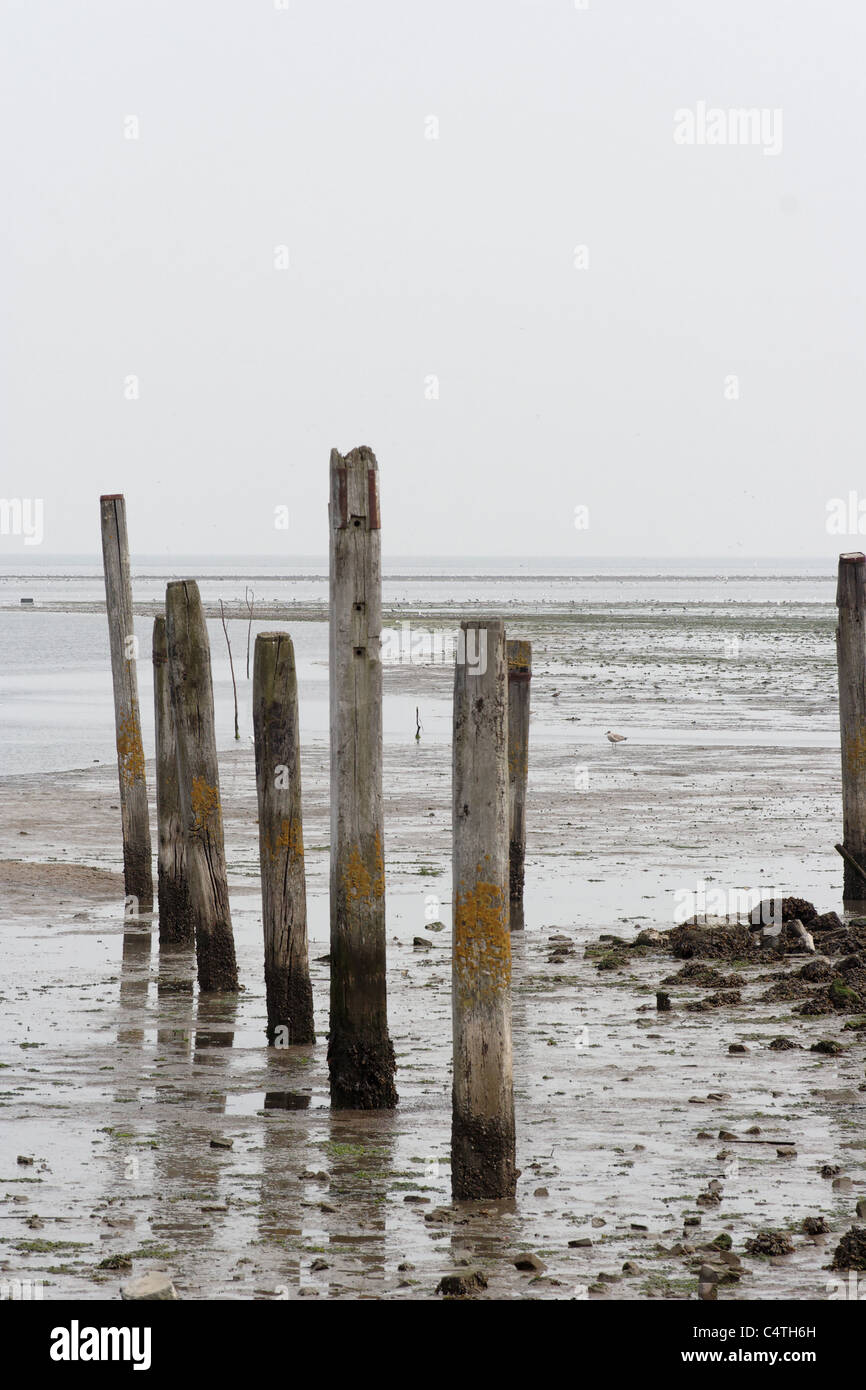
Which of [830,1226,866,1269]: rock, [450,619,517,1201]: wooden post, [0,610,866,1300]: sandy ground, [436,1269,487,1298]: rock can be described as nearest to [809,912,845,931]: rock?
[0,610,866,1300]: sandy ground

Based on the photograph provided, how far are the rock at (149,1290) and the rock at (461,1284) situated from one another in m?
0.93

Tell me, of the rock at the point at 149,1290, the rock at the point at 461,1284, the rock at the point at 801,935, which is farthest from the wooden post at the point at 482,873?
the rock at the point at 801,935

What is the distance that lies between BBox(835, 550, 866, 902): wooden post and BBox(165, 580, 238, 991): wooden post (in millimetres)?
5449

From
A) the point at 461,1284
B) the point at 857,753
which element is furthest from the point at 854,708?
the point at 461,1284

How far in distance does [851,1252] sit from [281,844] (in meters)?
4.56

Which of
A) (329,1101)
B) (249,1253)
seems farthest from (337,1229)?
(329,1101)

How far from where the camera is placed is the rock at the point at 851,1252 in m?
6.05

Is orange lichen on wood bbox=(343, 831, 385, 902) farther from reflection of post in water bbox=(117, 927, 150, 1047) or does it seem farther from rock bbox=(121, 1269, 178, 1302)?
rock bbox=(121, 1269, 178, 1302)

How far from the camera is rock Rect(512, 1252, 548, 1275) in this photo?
20.3 ft

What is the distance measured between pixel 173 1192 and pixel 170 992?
13.6ft

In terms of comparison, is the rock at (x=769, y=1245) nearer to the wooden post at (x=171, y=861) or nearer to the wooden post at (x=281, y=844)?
the wooden post at (x=281, y=844)

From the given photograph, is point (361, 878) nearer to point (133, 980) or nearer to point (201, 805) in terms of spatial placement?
point (201, 805)

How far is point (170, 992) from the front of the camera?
1127 cm
